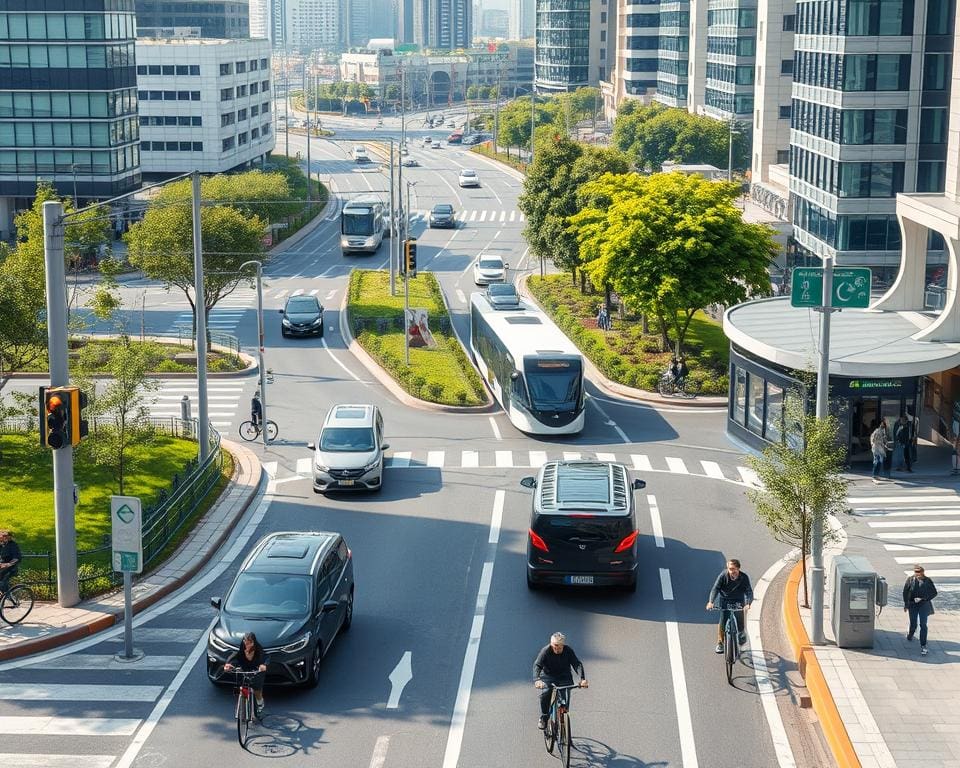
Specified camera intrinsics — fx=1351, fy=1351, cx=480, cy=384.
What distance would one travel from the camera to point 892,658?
74.2ft

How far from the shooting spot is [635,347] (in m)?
53.8

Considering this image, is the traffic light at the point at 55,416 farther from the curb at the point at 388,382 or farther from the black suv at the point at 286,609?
the curb at the point at 388,382

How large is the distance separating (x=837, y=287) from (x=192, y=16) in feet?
530

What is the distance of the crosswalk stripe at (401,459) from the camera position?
38031 mm

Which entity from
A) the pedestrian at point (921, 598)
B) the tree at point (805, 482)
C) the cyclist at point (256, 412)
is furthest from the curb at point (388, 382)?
the pedestrian at point (921, 598)

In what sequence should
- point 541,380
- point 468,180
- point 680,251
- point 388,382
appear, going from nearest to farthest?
1. point 541,380
2. point 680,251
3. point 388,382
4. point 468,180

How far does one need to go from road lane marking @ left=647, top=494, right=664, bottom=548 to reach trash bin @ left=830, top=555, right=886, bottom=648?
7.10 m

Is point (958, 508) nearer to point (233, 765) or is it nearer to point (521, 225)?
point (233, 765)

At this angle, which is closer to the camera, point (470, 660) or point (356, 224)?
point (470, 660)

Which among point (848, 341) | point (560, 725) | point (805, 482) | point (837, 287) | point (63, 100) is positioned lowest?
point (560, 725)

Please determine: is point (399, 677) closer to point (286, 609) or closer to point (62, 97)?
point (286, 609)

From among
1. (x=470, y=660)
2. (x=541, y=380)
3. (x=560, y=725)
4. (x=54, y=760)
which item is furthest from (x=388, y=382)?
(x=560, y=725)

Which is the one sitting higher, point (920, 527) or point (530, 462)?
point (920, 527)

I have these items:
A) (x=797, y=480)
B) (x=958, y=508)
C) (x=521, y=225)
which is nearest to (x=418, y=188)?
(x=521, y=225)
